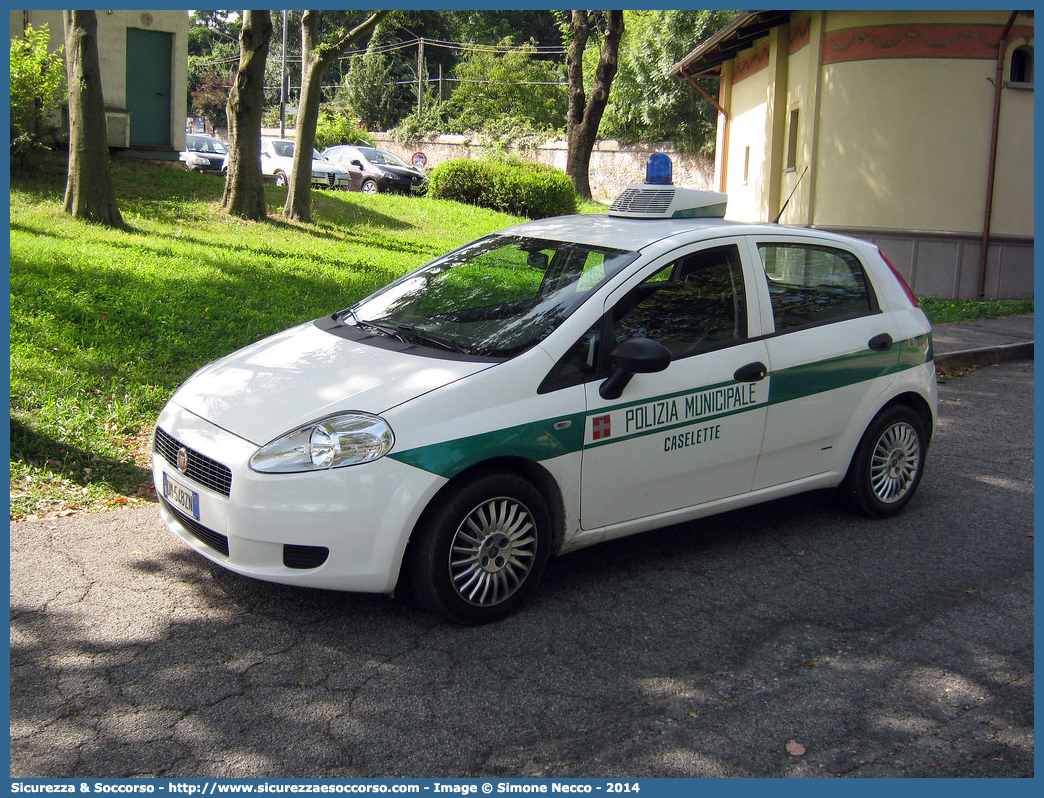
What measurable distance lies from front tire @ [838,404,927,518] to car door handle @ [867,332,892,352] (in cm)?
36

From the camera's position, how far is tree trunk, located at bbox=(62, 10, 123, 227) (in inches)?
482

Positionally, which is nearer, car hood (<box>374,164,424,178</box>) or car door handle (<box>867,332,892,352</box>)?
car door handle (<box>867,332,892,352</box>)

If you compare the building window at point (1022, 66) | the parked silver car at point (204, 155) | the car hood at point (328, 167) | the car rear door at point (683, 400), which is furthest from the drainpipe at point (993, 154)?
the parked silver car at point (204, 155)

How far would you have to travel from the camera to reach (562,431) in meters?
4.51

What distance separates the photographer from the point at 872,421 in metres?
5.82

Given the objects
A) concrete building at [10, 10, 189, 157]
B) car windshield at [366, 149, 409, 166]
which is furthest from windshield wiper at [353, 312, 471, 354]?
car windshield at [366, 149, 409, 166]

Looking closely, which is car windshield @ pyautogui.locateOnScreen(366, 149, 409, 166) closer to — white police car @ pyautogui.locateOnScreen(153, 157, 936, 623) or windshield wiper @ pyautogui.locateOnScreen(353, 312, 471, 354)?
white police car @ pyautogui.locateOnScreen(153, 157, 936, 623)

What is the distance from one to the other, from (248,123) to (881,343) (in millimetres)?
11951

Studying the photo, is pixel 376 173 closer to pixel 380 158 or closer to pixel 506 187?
pixel 380 158

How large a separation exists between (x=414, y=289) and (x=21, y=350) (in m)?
3.95

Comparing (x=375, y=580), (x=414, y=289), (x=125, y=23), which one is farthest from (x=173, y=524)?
(x=125, y=23)

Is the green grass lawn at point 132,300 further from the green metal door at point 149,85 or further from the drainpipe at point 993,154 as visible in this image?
the drainpipe at point 993,154

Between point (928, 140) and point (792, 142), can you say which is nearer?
point (928, 140)

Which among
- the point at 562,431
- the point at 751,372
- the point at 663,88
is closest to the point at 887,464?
the point at 751,372
